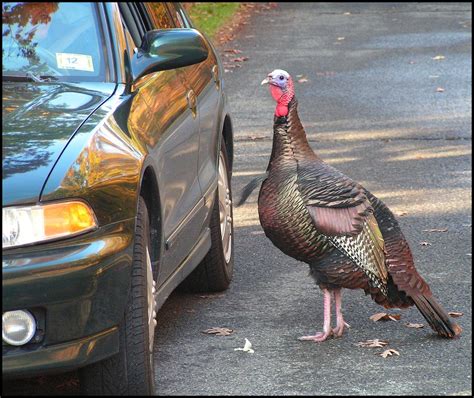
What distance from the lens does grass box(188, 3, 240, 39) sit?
61.2 ft

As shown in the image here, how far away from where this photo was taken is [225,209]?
6.91 meters

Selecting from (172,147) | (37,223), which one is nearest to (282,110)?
(172,147)

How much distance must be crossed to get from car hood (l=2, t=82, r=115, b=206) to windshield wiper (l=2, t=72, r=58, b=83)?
0.06 meters

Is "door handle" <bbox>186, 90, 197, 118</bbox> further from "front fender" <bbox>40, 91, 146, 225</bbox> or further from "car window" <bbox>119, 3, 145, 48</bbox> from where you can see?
"front fender" <bbox>40, 91, 146, 225</bbox>

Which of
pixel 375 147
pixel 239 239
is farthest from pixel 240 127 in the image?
pixel 239 239

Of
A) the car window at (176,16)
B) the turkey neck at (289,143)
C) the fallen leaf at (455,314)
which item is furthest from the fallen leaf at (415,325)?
the car window at (176,16)

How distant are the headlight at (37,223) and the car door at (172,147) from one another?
75 centimetres

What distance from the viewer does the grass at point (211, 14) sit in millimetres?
18641

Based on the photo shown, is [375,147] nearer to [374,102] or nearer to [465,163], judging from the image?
[465,163]

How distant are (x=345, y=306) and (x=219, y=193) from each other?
0.96m

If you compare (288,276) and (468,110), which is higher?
(288,276)

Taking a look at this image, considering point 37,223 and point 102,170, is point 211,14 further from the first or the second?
point 37,223

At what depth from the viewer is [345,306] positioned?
6523 mm

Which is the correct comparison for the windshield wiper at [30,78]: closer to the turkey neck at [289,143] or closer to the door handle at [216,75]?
the turkey neck at [289,143]
